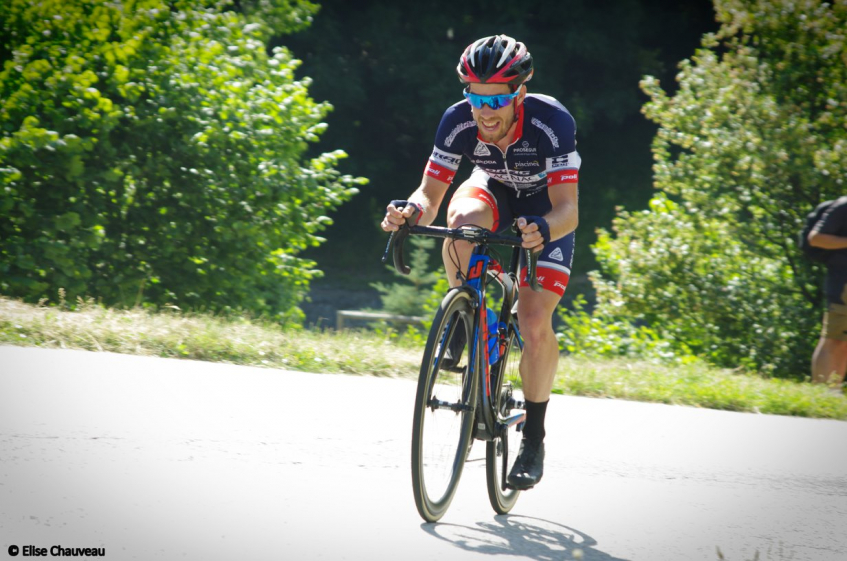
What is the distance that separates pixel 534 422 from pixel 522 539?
2.18ft

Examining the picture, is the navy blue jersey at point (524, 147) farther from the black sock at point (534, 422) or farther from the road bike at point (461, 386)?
the black sock at point (534, 422)

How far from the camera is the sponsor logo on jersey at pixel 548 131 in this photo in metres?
4.34

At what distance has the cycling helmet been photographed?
13.6ft

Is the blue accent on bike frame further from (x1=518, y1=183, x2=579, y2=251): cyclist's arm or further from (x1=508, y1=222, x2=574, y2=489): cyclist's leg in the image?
(x1=518, y1=183, x2=579, y2=251): cyclist's arm

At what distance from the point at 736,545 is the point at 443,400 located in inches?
54.1

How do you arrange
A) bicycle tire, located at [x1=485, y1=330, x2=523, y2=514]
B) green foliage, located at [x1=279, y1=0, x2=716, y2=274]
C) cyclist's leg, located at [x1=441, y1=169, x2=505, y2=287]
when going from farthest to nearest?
green foliage, located at [x1=279, y1=0, x2=716, y2=274] → cyclist's leg, located at [x1=441, y1=169, x2=505, y2=287] → bicycle tire, located at [x1=485, y1=330, x2=523, y2=514]

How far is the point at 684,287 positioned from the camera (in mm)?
11961

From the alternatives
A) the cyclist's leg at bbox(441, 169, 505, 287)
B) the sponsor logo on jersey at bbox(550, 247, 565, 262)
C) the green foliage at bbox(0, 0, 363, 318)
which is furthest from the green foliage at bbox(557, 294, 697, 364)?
the sponsor logo on jersey at bbox(550, 247, 565, 262)

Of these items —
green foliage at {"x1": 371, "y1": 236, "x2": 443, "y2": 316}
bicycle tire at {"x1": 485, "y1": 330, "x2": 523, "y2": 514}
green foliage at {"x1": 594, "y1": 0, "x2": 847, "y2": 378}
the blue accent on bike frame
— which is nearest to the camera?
the blue accent on bike frame

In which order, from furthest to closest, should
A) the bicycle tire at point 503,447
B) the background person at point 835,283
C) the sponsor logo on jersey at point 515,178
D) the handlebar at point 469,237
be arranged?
the background person at point 835,283
the sponsor logo on jersey at point 515,178
the bicycle tire at point 503,447
the handlebar at point 469,237

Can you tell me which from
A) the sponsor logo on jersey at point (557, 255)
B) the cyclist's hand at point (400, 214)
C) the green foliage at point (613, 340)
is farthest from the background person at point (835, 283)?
the cyclist's hand at point (400, 214)

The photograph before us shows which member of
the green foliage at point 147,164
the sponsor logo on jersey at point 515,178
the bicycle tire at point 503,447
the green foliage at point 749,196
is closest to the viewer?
the bicycle tire at point 503,447

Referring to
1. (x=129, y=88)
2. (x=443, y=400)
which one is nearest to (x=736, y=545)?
(x=443, y=400)

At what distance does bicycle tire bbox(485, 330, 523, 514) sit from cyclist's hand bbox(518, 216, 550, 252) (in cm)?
78
